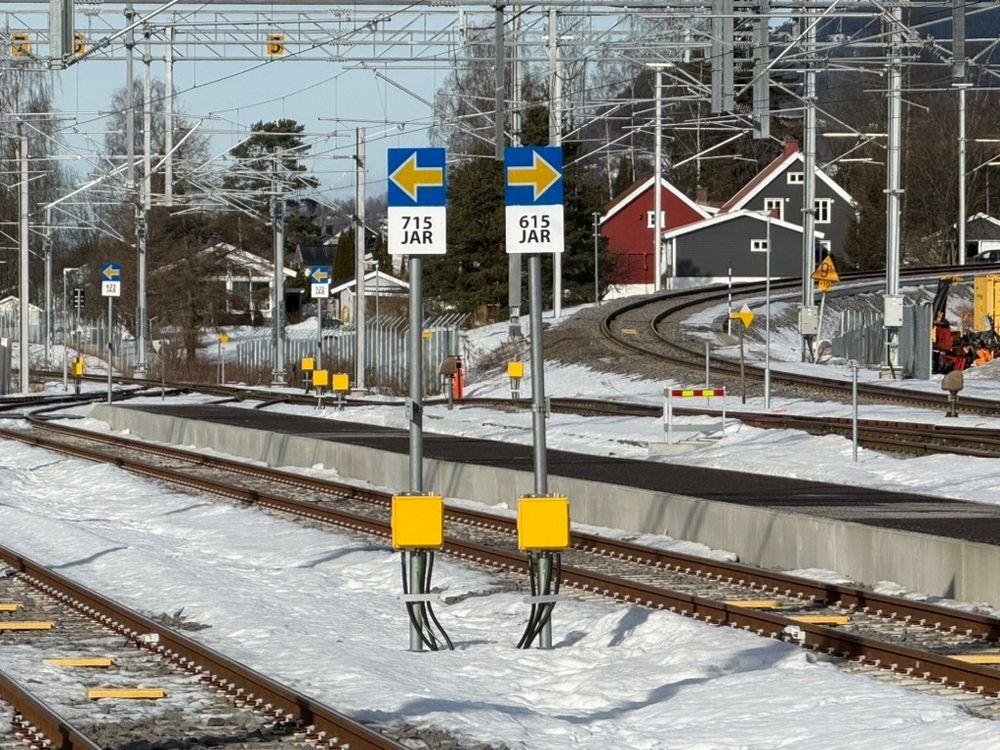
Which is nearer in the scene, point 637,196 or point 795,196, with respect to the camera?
point 637,196

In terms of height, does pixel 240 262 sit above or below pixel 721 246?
Answer: below

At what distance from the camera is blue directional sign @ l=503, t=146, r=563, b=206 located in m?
12.9

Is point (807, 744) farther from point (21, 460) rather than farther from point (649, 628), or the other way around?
point (21, 460)

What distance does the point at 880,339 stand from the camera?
5256 centimetres

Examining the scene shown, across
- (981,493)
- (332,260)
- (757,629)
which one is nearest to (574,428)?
(981,493)

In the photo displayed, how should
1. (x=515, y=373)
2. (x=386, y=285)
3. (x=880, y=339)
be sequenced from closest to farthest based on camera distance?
(x=515, y=373) → (x=880, y=339) → (x=386, y=285)

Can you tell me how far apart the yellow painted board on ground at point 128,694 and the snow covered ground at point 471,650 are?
0.91 metres

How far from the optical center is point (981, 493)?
2197 cm

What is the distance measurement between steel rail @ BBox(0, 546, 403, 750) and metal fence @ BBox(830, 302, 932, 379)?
1127 inches

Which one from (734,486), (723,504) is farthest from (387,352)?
(723,504)

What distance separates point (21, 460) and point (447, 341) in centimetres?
2724

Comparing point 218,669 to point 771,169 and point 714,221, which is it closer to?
point 714,221

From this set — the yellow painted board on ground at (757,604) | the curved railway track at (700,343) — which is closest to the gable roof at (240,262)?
the curved railway track at (700,343)

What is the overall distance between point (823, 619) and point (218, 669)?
4587 millimetres
